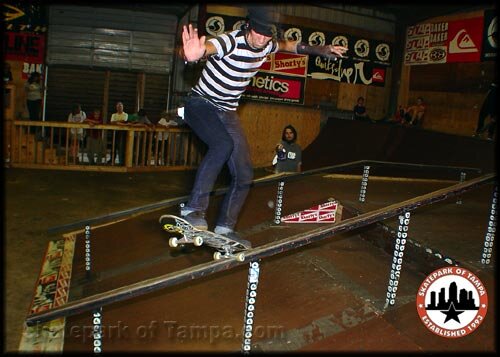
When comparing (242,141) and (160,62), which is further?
(160,62)

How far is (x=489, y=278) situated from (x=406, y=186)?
11.7 ft

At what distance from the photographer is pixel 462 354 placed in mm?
3105

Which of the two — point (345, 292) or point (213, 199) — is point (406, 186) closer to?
point (213, 199)

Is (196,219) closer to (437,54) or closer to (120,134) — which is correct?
(120,134)

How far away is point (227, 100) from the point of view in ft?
13.0

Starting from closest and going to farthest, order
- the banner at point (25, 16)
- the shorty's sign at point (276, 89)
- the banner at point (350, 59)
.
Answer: the banner at point (25, 16) < the shorty's sign at point (276, 89) < the banner at point (350, 59)

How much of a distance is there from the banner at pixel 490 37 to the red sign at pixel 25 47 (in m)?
13.0

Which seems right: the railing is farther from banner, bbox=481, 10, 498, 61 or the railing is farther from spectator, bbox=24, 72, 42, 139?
banner, bbox=481, 10, 498, 61

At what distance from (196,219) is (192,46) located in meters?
1.52

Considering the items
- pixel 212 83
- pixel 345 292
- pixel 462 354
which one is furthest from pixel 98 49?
pixel 462 354

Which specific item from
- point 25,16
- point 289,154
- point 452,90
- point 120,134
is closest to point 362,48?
point 452,90

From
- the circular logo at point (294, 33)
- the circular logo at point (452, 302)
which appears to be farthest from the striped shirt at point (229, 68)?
the circular logo at point (294, 33)

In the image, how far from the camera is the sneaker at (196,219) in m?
4.07

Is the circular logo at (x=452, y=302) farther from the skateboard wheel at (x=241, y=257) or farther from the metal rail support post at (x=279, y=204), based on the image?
the metal rail support post at (x=279, y=204)
